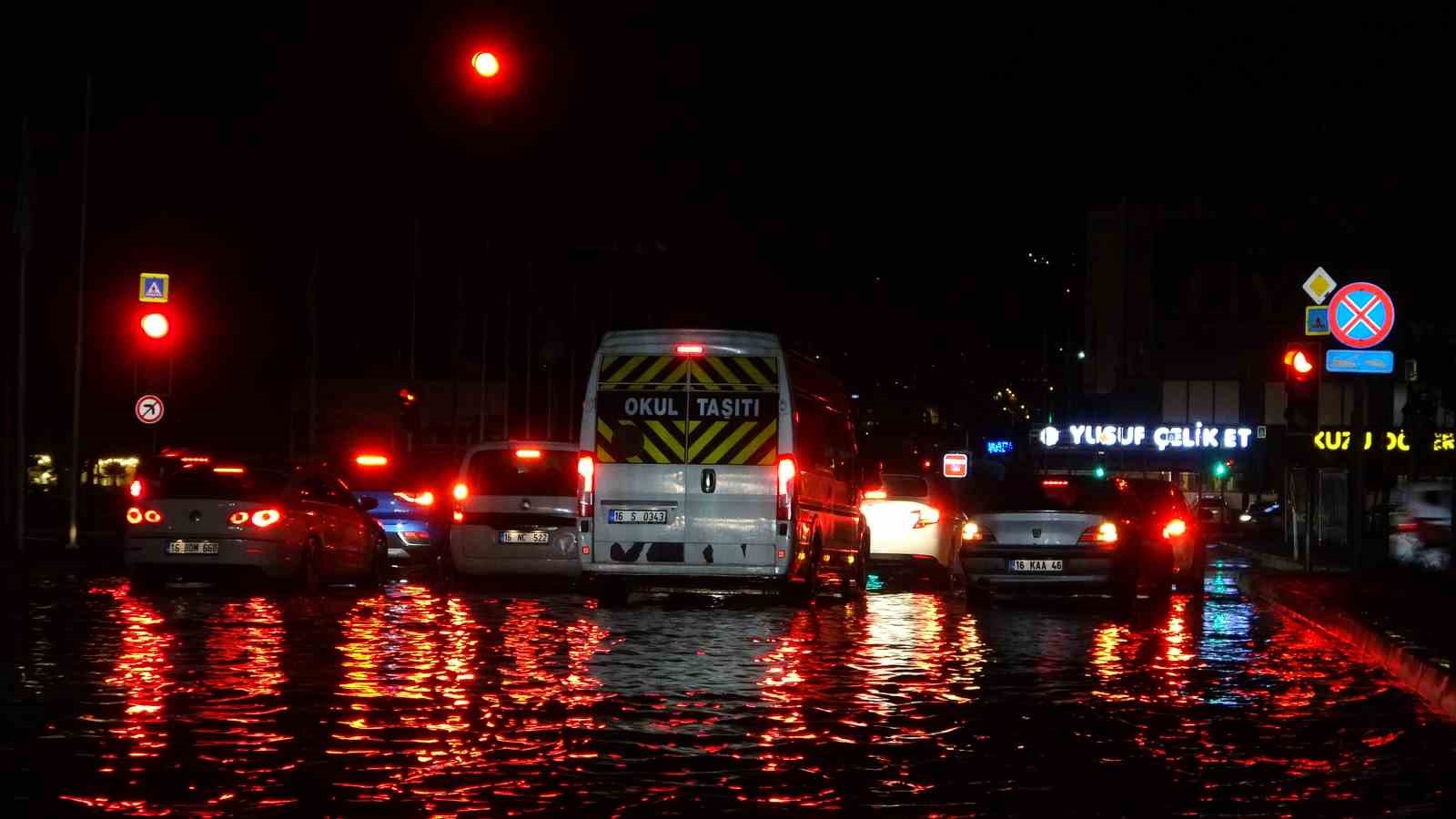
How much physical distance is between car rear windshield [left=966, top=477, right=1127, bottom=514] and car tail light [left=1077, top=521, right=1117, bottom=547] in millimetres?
212

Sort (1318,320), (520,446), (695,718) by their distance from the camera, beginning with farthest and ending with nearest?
(1318,320) → (520,446) → (695,718)

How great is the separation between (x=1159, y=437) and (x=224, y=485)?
57.7 metres

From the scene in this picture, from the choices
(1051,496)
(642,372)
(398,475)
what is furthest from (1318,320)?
(398,475)

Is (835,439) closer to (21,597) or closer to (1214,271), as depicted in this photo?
(21,597)

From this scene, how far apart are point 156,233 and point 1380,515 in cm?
3416

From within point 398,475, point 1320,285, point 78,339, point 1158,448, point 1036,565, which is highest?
point 1158,448

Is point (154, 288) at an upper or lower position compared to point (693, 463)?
upper

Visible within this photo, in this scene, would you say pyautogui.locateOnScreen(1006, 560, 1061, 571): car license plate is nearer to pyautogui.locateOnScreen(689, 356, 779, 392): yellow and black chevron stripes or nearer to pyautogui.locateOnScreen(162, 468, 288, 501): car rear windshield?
pyautogui.locateOnScreen(689, 356, 779, 392): yellow and black chevron stripes

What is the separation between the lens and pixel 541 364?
84.7 metres

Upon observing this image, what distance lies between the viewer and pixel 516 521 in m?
23.1

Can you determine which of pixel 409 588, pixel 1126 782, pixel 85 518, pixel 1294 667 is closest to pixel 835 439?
pixel 409 588

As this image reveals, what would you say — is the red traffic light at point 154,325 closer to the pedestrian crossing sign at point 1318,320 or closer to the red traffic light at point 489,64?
the pedestrian crossing sign at point 1318,320

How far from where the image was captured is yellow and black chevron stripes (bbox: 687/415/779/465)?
68.0 feet

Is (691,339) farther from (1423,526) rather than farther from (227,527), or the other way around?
(1423,526)
